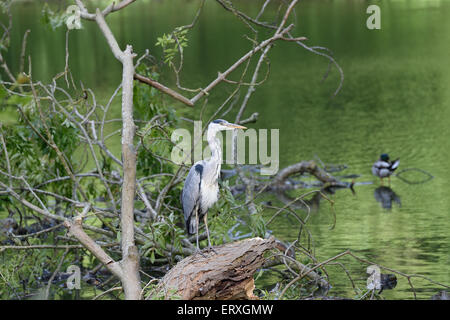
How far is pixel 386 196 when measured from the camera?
1127 centimetres

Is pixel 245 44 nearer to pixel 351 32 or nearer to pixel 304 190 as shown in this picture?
pixel 351 32

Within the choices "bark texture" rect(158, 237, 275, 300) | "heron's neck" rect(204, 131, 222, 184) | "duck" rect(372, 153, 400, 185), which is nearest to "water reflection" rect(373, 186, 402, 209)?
"duck" rect(372, 153, 400, 185)

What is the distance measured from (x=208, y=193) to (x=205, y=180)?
0.10 meters

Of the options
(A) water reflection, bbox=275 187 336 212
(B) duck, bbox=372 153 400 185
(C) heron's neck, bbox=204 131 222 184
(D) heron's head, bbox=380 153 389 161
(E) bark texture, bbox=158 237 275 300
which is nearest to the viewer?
(E) bark texture, bbox=158 237 275 300

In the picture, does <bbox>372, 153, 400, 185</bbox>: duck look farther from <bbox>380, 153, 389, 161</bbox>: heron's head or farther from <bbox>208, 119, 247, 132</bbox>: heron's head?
<bbox>208, 119, 247, 132</bbox>: heron's head

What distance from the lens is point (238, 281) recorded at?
15.7ft

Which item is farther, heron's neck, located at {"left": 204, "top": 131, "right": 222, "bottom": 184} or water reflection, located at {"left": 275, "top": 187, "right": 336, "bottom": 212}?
water reflection, located at {"left": 275, "top": 187, "right": 336, "bottom": 212}

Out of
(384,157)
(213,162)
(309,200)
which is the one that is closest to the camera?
(213,162)

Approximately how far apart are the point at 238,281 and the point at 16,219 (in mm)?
6109

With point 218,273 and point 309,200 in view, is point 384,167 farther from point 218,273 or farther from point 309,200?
point 218,273

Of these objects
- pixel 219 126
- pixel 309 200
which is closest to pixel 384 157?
pixel 309 200

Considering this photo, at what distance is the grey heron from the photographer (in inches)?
209

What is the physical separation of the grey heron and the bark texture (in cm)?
54
